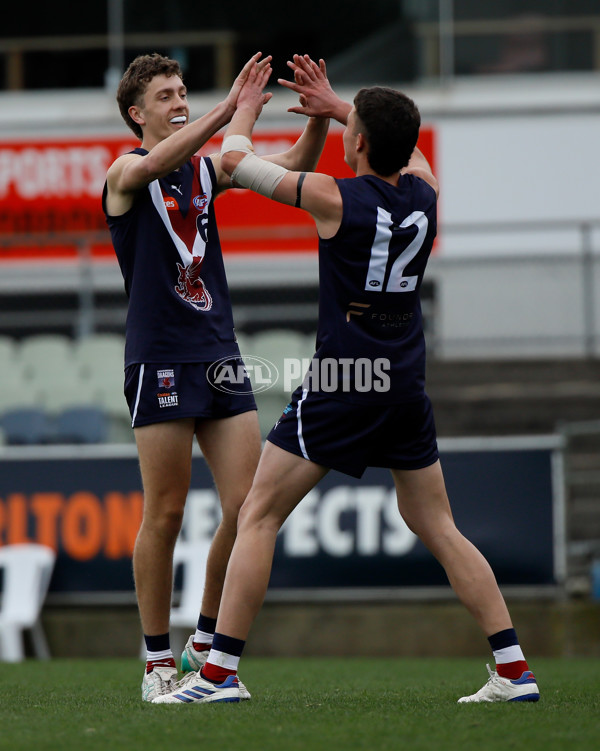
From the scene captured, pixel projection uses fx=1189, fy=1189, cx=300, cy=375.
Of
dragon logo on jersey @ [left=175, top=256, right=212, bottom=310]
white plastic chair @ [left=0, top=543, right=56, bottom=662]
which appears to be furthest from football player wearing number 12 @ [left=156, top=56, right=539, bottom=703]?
white plastic chair @ [left=0, top=543, right=56, bottom=662]

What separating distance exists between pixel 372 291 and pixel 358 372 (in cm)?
27

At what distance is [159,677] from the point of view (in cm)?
425

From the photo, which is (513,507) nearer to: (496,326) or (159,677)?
(496,326)

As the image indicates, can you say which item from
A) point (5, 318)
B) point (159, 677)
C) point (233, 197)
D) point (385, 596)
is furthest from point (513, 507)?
point (233, 197)

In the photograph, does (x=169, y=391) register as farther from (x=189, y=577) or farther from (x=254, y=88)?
(x=189, y=577)

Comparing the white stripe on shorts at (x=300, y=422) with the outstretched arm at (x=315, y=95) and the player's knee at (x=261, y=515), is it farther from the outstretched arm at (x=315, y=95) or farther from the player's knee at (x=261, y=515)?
the outstretched arm at (x=315, y=95)

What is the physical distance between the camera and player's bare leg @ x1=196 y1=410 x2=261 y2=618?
4.41 metres

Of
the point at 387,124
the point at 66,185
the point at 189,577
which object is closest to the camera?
the point at 387,124

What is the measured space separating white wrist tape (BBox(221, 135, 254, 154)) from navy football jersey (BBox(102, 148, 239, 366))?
37 cm

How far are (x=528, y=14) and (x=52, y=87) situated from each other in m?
6.06

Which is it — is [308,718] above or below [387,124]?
below

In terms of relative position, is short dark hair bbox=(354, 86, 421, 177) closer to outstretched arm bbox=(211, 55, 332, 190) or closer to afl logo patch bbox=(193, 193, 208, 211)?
outstretched arm bbox=(211, 55, 332, 190)

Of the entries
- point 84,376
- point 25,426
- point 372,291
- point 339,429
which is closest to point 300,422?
point 339,429

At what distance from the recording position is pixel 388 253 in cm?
392
